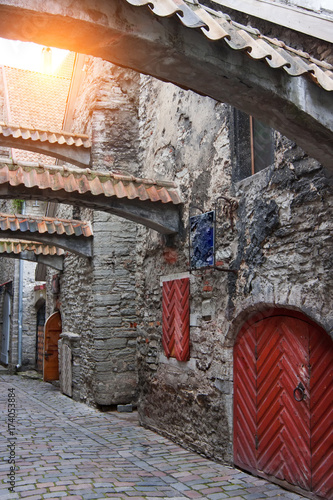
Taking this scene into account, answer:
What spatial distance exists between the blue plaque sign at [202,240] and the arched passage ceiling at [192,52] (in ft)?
6.96

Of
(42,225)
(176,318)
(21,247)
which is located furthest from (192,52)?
(21,247)

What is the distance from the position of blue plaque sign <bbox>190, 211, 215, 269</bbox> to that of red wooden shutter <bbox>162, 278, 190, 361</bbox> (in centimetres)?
40

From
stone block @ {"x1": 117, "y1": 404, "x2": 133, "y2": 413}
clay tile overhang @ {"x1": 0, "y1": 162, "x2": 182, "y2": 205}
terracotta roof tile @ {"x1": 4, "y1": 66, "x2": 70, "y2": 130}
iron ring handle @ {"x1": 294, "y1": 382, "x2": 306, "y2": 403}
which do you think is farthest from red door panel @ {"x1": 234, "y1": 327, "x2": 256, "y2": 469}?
terracotta roof tile @ {"x1": 4, "y1": 66, "x2": 70, "y2": 130}

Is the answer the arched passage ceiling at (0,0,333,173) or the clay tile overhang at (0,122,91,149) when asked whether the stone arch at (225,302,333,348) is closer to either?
the arched passage ceiling at (0,0,333,173)

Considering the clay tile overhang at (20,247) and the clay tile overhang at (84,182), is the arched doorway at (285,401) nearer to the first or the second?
the clay tile overhang at (84,182)

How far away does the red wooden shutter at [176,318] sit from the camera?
607 cm

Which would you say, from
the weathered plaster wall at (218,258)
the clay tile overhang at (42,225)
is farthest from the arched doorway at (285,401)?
the clay tile overhang at (42,225)

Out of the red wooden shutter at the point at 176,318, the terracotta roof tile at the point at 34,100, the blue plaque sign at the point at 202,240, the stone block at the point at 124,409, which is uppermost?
the terracotta roof tile at the point at 34,100

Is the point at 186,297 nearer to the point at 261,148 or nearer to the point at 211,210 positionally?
the point at 211,210

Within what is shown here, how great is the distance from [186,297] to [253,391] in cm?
148

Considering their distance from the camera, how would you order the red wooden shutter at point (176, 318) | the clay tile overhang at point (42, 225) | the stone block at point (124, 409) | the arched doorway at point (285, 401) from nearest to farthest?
the arched doorway at point (285, 401) < the red wooden shutter at point (176, 318) < the clay tile overhang at point (42, 225) < the stone block at point (124, 409)

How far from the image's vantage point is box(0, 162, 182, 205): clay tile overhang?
556 centimetres

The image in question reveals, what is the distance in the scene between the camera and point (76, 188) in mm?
5703

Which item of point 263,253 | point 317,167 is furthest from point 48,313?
point 317,167
